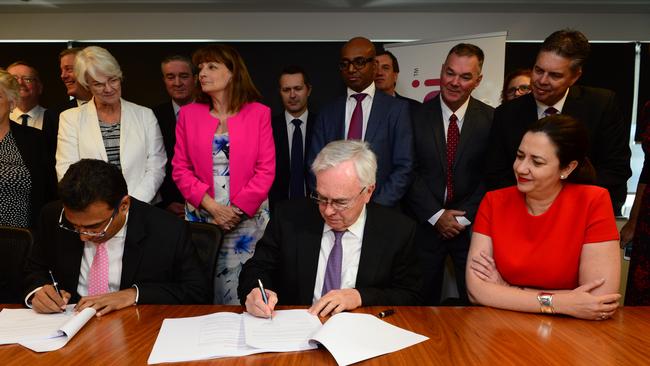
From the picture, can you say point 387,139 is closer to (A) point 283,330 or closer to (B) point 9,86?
(A) point 283,330

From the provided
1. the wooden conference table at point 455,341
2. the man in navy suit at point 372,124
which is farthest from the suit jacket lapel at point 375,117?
the wooden conference table at point 455,341

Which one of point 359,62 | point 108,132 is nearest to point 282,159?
point 359,62

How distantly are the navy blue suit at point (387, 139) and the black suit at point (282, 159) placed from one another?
526 millimetres

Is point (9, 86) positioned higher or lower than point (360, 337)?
higher

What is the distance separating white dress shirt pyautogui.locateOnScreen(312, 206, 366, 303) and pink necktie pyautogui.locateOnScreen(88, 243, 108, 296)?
0.86m

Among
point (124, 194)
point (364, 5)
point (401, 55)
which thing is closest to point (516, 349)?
point (124, 194)

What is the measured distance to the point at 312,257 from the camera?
6.86 feet

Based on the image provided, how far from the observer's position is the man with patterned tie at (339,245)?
1.99 metres

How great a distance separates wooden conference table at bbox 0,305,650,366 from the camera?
4.81 feet

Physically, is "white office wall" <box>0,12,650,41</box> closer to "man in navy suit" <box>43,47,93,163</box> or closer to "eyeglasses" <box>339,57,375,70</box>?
"man in navy suit" <box>43,47,93,163</box>

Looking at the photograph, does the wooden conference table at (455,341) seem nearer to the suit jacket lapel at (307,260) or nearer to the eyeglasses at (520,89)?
the suit jacket lapel at (307,260)

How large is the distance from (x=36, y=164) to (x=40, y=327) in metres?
1.61

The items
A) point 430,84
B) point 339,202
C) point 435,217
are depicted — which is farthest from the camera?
point 430,84

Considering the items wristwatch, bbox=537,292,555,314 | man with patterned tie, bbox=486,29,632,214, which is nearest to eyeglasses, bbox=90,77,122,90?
man with patterned tie, bbox=486,29,632,214
